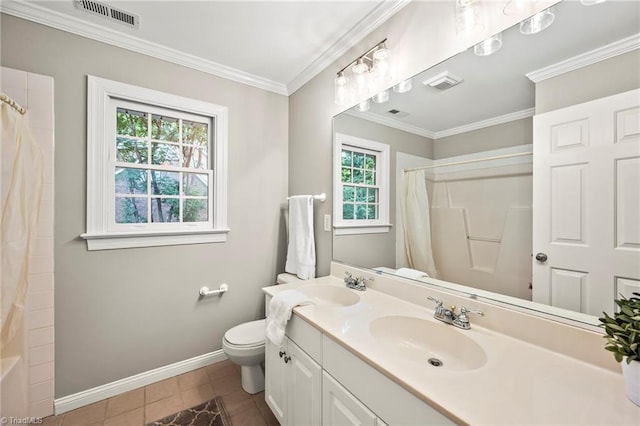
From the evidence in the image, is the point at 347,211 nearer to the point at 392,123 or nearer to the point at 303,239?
the point at 303,239

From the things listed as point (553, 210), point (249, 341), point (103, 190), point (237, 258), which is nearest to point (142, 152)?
point (103, 190)

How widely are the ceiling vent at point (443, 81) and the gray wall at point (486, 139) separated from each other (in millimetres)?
254

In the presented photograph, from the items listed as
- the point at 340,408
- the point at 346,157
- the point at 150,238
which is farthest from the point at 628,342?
the point at 150,238

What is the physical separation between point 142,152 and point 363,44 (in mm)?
1720

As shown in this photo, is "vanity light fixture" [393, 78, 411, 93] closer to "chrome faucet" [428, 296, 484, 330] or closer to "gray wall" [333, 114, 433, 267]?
"gray wall" [333, 114, 433, 267]

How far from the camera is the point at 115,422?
1.52 m

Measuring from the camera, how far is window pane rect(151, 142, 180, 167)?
1926mm

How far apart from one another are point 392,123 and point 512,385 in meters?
1.32

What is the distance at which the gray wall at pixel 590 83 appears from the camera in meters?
0.75

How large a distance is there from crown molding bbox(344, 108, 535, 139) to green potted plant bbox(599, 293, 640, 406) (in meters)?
0.69

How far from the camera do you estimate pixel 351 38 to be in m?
1.70

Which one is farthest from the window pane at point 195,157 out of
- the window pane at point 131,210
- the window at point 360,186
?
the window at point 360,186

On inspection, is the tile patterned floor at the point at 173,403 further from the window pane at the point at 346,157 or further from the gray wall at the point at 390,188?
the window pane at the point at 346,157

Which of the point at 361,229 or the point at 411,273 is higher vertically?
the point at 361,229
